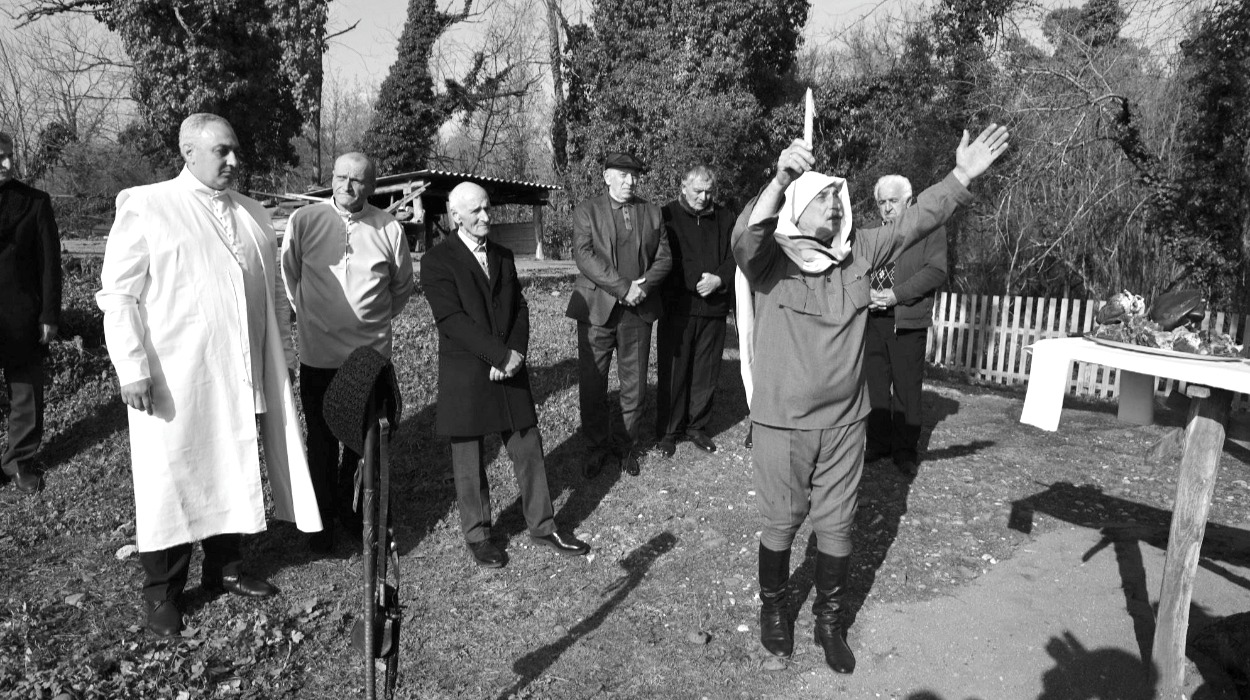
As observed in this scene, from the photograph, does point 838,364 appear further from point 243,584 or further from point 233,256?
point 243,584

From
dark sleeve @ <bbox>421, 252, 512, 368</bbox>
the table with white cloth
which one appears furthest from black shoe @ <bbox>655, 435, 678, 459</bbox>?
the table with white cloth

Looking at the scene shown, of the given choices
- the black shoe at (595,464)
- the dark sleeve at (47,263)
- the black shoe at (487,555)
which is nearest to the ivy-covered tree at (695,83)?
the black shoe at (595,464)

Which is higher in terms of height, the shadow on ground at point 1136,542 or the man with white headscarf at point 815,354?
the man with white headscarf at point 815,354

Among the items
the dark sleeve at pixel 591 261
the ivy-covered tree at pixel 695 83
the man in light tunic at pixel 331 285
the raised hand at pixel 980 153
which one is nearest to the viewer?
the raised hand at pixel 980 153

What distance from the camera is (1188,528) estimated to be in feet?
11.3

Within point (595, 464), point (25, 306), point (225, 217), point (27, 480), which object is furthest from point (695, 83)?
→ point (225, 217)

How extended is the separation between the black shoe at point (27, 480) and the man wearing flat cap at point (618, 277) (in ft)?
12.6

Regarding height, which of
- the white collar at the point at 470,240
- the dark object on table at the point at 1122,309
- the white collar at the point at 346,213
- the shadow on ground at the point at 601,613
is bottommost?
the shadow on ground at the point at 601,613

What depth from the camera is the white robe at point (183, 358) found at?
3.76 m

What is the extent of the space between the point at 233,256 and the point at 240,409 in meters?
0.74

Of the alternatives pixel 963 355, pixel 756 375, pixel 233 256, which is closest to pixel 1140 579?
pixel 756 375

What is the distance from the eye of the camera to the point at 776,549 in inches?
149

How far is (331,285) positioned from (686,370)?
9.04 ft

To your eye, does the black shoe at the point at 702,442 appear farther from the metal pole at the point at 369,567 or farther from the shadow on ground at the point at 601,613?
the metal pole at the point at 369,567
